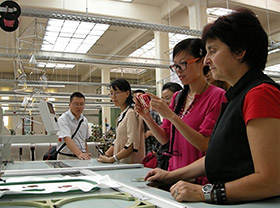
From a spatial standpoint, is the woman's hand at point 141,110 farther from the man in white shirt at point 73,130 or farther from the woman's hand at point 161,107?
the man in white shirt at point 73,130

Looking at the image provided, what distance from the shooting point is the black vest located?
831 mm

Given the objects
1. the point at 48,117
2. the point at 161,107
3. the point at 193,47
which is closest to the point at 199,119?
the point at 161,107

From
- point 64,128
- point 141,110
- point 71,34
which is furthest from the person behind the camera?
point 71,34

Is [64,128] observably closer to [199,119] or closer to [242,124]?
[199,119]

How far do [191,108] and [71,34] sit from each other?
6.96 m

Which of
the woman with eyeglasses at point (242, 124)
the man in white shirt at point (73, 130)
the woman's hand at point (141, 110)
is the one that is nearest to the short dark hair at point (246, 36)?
the woman with eyeglasses at point (242, 124)

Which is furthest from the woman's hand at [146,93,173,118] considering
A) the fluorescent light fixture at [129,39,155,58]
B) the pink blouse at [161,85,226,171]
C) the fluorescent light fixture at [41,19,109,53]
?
the fluorescent light fixture at [129,39,155,58]

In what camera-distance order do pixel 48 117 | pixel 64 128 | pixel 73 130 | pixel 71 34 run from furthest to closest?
pixel 71 34, pixel 73 130, pixel 64 128, pixel 48 117

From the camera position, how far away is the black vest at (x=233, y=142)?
2.73 ft

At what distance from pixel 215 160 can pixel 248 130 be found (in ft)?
0.51

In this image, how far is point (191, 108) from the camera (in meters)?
1.41

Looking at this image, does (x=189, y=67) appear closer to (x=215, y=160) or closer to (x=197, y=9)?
(x=215, y=160)

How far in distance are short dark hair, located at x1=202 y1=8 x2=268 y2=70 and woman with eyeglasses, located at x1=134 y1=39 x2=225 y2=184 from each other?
40 cm

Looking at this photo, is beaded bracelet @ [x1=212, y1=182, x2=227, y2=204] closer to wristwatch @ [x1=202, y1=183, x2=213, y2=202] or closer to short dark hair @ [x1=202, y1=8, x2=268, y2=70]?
wristwatch @ [x1=202, y1=183, x2=213, y2=202]
